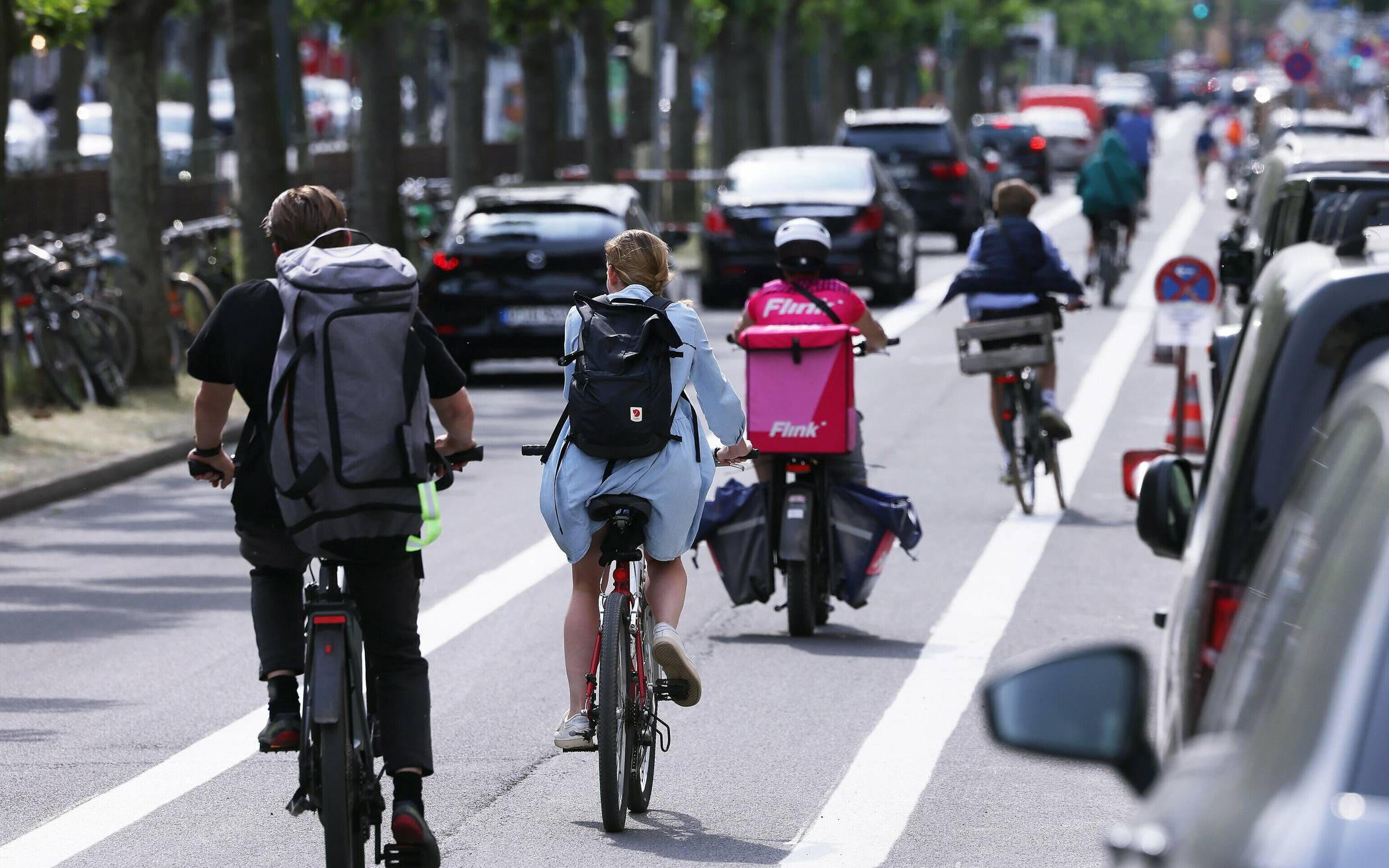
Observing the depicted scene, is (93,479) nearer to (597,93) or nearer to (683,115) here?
(597,93)

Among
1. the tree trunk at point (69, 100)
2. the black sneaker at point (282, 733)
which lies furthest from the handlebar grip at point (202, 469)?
the tree trunk at point (69, 100)

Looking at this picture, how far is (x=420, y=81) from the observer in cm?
6956

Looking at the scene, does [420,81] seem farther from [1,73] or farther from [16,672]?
[16,672]

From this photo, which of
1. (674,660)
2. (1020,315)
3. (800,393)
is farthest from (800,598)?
(1020,315)

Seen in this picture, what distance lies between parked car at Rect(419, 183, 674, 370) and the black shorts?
6.19 meters

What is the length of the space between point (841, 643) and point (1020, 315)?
4.02 meters

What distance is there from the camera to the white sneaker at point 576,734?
6578 mm

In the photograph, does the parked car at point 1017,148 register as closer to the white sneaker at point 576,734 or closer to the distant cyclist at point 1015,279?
the distant cyclist at point 1015,279

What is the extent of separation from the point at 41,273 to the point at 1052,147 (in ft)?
157

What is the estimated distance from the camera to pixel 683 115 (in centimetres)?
4106

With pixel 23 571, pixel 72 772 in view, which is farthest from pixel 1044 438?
pixel 72 772

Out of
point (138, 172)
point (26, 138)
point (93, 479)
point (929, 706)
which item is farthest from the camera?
point (26, 138)

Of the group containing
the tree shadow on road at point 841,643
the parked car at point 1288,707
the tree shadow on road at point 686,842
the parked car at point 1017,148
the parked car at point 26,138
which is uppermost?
the parked car at point 1288,707

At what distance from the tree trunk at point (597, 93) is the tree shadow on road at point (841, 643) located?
24178 millimetres
